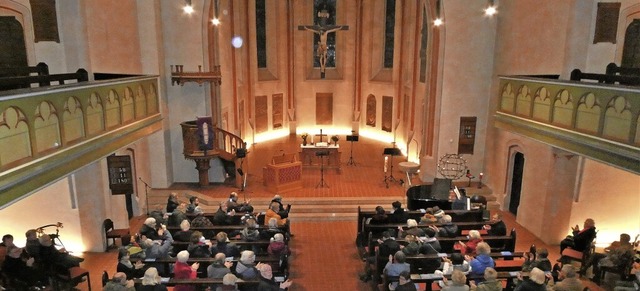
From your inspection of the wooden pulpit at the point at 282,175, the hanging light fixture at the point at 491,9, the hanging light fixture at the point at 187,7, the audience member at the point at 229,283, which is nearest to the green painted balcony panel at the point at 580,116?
the hanging light fixture at the point at 491,9

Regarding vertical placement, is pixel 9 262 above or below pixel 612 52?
below

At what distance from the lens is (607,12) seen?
10.0 m

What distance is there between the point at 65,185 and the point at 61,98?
3913 millimetres

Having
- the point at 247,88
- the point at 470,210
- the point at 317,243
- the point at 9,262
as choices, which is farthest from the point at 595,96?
the point at 247,88

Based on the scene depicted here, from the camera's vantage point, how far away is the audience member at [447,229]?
30.6 feet

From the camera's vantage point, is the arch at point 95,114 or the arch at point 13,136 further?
the arch at point 95,114

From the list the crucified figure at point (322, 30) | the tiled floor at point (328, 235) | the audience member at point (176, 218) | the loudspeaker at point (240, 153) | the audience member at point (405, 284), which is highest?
the crucified figure at point (322, 30)

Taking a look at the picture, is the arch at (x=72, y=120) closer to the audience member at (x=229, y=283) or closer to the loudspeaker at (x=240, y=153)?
the audience member at (x=229, y=283)

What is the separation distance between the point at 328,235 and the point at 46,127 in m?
7.34

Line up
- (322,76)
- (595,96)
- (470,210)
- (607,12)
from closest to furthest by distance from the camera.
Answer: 1. (595,96)
2. (607,12)
3. (470,210)
4. (322,76)

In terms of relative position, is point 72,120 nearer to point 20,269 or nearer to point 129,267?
point 129,267

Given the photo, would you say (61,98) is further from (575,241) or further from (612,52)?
(612,52)

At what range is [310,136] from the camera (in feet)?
74.5

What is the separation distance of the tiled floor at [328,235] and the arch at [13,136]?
4253mm
